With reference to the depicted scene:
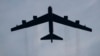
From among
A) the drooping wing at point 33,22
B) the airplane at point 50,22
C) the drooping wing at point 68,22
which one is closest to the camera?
the airplane at point 50,22

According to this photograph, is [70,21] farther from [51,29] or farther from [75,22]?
[51,29]

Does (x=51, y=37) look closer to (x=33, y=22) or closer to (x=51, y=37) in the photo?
(x=51, y=37)

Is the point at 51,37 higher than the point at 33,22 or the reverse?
the reverse

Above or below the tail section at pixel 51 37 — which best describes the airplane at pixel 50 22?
above

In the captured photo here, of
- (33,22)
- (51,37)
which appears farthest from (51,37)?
(33,22)

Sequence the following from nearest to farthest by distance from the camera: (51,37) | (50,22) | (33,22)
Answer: (50,22), (33,22), (51,37)

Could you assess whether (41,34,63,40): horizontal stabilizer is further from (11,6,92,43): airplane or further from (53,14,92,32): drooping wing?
Result: (53,14,92,32): drooping wing

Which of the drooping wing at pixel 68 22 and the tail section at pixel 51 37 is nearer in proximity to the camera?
the drooping wing at pixel 68 22

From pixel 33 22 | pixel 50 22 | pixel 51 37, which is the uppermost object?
pixel 33 22

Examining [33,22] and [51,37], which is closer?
[33,22]

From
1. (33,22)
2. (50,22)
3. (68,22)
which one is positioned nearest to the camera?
(50,22)

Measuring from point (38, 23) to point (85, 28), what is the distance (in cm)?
1388

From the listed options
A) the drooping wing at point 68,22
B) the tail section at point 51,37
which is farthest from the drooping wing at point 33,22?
the tail section at point 51,37

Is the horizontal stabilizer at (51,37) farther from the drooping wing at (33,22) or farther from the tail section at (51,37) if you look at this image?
the drooping wing at (33,22)
